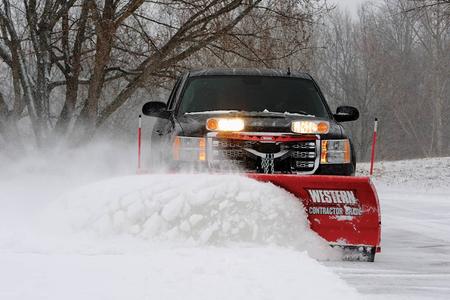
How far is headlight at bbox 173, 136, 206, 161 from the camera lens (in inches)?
194

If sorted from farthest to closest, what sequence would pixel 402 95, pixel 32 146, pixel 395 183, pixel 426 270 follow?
pixel 402 95 < pixel 395 183 < pixel 32 146 < pixel 426 270

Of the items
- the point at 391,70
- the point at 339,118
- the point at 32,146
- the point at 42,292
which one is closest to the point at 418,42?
the point at 391,70

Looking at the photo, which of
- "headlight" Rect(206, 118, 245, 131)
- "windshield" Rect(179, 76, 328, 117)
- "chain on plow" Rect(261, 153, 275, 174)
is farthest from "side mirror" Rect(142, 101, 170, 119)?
"chain on plow" Rect(261, 153, 275, 174)

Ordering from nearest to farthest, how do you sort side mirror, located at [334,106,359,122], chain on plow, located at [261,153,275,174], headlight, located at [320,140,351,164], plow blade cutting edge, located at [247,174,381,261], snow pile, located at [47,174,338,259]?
snow pile, located at [47,174,338,259] < plow blade cutting edge, located at [247,174,381,261] < chain on plow, located at [261,153,275,174] < headlight, located at [320,140,351,164] < side mirror, located at [334,106,359,122]

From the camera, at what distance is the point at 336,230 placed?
4.54 m

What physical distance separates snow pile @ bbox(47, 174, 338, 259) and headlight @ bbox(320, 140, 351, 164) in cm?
64

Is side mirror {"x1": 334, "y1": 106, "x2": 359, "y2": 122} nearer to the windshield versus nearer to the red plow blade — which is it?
the windshield

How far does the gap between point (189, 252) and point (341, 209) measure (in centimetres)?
119

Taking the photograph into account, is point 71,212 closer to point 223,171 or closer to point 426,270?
point 223,171

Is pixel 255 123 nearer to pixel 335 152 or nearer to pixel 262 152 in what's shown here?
pixel 262 152

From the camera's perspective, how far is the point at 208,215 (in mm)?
4418

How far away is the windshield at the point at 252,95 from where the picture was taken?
597 centimetres

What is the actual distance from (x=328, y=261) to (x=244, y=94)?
2.16 m

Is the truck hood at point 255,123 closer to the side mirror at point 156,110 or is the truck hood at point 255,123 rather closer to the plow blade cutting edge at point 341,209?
the plow blade cutting edge at point 341,209
